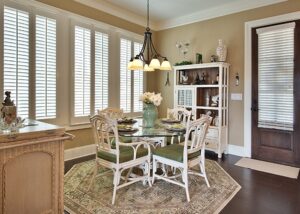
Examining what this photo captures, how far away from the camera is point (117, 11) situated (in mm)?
4605

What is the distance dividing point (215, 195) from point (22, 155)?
214 centimetres

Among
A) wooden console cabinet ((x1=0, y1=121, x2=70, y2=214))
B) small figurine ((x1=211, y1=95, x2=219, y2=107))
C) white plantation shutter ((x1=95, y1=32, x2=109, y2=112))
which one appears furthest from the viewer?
small figurine ((x1=211, y1=95, x2=219, y2=107))

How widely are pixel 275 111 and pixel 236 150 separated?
108 cm

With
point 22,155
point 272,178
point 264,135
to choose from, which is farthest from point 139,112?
point 22,155

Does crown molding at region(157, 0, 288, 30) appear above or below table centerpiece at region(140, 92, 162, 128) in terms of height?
above

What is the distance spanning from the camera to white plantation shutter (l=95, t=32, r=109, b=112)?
426cm

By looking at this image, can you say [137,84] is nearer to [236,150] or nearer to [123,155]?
[236,150]

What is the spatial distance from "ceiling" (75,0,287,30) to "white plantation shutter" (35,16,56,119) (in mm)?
943

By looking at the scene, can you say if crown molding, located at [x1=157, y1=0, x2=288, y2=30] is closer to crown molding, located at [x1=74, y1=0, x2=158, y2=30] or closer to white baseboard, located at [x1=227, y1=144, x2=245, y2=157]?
crown molding, located at [x1=74, y1=0, x2=158, y2=30]

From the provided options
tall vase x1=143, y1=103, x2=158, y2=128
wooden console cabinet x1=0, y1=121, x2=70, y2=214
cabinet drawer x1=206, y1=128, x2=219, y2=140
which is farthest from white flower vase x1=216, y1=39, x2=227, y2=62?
wooden console cabinet x1=0, y1=121, x2=70, y2=214

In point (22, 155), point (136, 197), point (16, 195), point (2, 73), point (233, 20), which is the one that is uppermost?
point (233, 20)

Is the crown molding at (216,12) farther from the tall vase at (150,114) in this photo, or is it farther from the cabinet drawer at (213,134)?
the tall vase at (150,114)

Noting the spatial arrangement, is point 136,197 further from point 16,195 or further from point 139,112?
point 139,112

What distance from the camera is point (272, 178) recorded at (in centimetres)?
318
